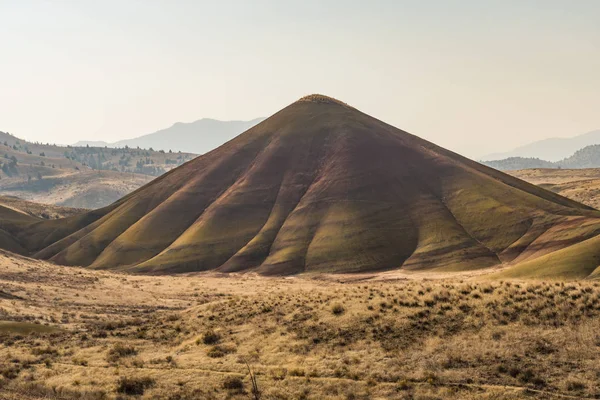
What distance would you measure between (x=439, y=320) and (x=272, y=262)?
67973 mm

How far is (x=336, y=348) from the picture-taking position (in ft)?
104

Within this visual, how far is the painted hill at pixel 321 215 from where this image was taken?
9669 cm

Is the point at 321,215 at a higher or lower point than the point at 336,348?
higher

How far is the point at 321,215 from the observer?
113m

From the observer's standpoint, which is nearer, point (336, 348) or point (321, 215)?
point (336, 348)

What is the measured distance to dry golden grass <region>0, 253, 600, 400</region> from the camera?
26078mm

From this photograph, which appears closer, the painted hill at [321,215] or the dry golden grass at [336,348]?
the dry golden grass at [336,348]

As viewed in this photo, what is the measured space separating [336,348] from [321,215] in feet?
267

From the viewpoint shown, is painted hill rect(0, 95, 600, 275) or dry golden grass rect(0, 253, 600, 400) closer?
dry golden grass rect(0, 253, 600, 400)

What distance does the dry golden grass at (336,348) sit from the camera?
26.1m

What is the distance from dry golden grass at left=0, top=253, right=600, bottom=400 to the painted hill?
5447 cm

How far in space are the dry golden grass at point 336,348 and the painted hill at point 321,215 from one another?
54467 mm

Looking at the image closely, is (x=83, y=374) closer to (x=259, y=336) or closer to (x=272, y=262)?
(x=259, y=336)

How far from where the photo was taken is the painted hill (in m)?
96.7
